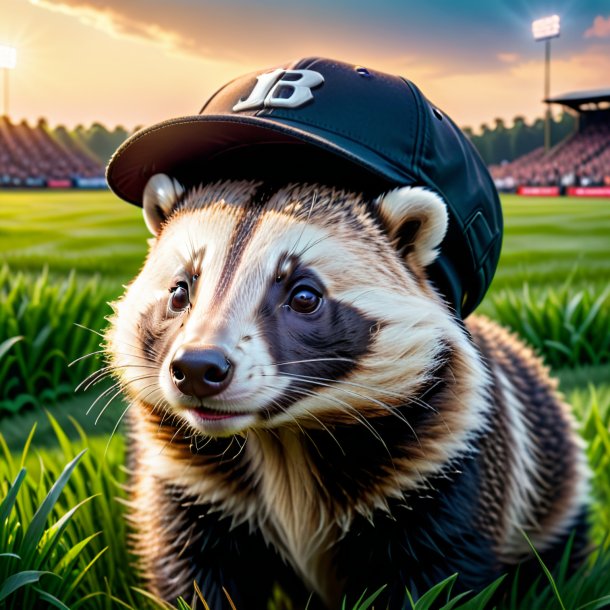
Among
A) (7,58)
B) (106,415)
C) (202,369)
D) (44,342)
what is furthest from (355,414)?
(7,58)

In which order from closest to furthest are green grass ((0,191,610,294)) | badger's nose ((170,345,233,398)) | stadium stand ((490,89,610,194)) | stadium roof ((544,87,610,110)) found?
badger's nose ((170,345,233,398)), green grass ((0,191,610,294)), stadium roof ((544,87,610,110)), stadium stand ((490,89,610,194))

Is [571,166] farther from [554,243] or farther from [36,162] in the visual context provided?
[36,162]

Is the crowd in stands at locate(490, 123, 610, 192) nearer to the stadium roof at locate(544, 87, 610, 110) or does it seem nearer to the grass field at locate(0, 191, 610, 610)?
the stadium roof at locate(544, 87, 610, 110)

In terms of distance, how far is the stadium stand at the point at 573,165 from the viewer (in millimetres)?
15508

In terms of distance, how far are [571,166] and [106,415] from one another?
1519cm

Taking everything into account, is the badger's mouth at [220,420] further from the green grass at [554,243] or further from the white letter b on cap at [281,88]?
the green grass at [554,243]

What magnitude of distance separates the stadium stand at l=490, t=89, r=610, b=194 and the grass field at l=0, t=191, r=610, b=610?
22.2 feet

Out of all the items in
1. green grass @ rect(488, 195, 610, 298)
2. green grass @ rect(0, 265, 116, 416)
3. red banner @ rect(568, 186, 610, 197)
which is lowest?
red banner @ rect(568, 186, 610, 197)

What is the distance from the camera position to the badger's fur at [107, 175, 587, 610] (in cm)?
126

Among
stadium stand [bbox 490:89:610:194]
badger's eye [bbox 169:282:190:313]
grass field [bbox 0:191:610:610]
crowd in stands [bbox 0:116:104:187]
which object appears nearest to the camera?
badger's eye [bbox 169:282:190:313]

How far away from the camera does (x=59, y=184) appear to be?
1652 centimetres

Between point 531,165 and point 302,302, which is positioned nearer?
point 302,302

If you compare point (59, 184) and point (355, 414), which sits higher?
point (355, 414)

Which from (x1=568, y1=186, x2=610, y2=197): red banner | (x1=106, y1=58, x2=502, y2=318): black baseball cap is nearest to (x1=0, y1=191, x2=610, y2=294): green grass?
(x1=568, y1=186, x2=610, y2=197): red banner
